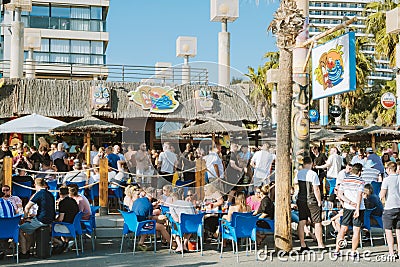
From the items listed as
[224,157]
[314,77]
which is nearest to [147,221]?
[314,77]

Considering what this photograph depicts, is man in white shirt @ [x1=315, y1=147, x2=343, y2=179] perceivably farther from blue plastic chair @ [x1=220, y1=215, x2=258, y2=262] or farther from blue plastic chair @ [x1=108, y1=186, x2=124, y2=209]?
blue plastic chair @ [x1=220, y1=215, x2=258, y2=262]

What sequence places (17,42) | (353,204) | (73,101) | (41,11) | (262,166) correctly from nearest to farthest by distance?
(353,204), (262,166), (73,101), (17,42), (41,11)

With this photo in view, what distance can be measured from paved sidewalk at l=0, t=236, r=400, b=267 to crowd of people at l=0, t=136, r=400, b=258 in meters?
0.28

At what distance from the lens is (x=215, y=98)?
20000mm

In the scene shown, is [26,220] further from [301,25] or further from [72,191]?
[301,25]

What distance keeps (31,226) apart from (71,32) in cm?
2872

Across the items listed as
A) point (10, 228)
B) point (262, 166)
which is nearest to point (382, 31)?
point (262, 166)

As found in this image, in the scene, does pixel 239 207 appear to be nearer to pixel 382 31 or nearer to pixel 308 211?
pixel 308 211

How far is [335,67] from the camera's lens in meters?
10.4

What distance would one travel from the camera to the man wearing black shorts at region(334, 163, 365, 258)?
913 cm

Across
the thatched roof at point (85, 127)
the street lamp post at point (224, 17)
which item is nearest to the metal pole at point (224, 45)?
the street lamp post at point (224, 17)

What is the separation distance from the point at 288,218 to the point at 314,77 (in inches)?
137

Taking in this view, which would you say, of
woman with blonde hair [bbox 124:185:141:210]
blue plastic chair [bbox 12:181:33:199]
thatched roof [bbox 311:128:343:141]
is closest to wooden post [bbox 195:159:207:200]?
woman with blonde hair [bbox 124:185:141:210]

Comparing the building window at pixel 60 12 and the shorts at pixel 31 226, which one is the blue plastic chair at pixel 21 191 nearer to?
the shorts at pixel 31 226
